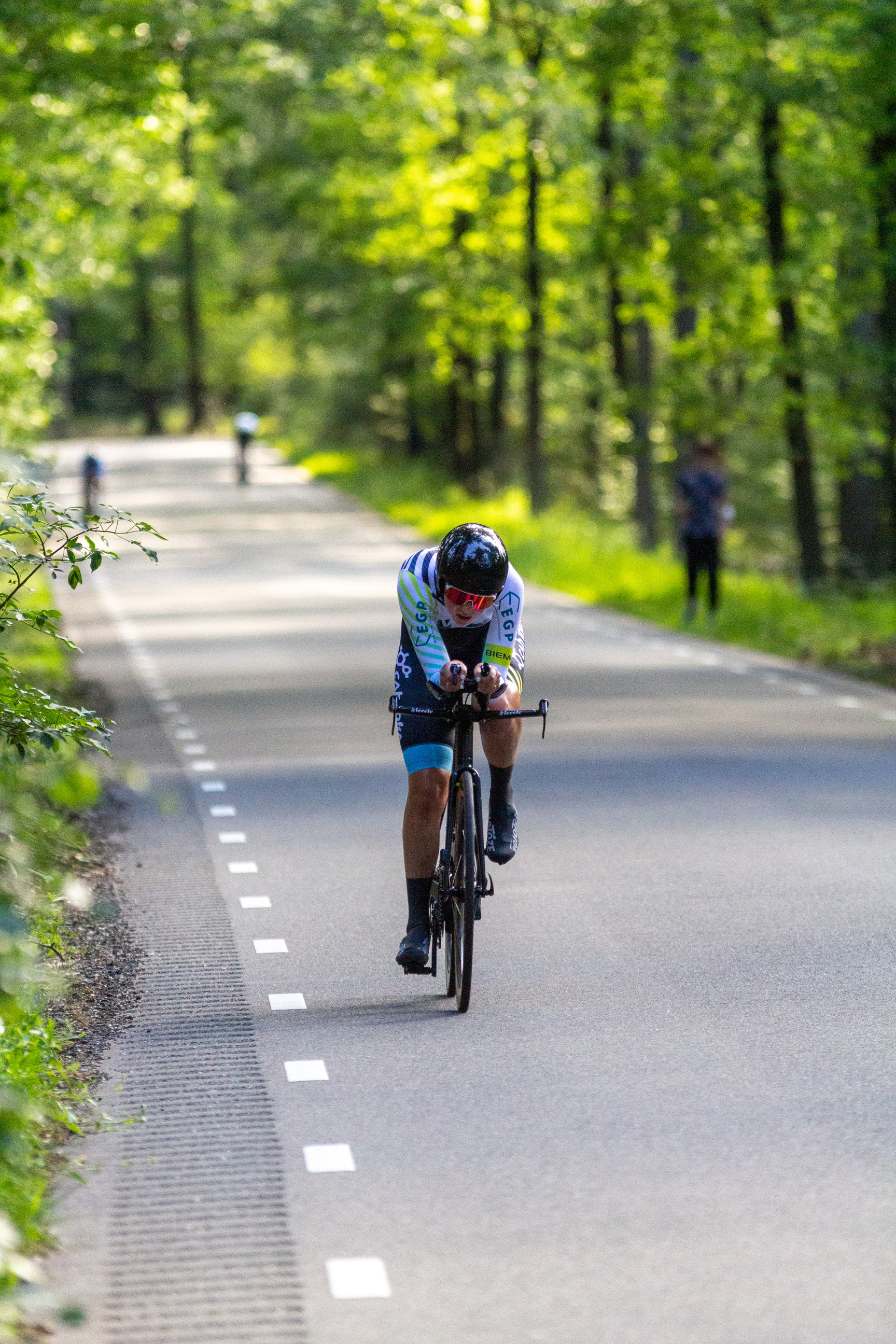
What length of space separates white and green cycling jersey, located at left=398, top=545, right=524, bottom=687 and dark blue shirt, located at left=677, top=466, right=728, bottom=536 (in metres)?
13.7

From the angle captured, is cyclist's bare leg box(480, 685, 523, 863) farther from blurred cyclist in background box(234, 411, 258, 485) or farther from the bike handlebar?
blurred cyclist in background box(234, 411, 258, 485)

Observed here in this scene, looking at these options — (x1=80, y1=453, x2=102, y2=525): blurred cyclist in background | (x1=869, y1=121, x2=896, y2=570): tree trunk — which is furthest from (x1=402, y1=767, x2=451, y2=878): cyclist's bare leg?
(x1=80, y1=453, x2=102, y2=525): blurred cyclist in background

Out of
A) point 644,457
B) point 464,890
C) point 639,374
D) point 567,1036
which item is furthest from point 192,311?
point 567,1036

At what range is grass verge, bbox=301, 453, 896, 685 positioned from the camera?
64.0 ft

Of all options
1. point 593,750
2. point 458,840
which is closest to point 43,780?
point 458,840

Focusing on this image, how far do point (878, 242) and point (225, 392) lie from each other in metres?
71.8

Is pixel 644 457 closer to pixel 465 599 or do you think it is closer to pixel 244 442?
pixel 244 442

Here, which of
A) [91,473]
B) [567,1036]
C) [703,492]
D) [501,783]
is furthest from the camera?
[91,473]

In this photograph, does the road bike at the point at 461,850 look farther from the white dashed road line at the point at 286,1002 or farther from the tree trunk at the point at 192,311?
the tree trunk at the point at 192,311

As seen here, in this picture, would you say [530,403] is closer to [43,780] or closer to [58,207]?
[58,207]

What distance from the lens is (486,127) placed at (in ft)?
129

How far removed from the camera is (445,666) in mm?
6645

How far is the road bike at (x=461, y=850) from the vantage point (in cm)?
673

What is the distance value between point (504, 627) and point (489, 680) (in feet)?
1.02
